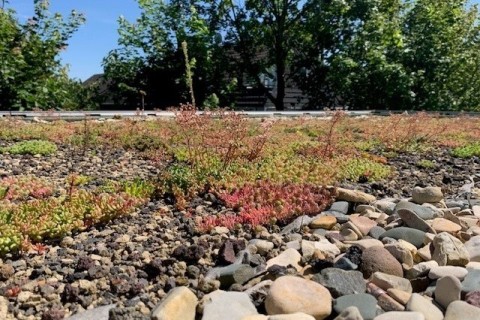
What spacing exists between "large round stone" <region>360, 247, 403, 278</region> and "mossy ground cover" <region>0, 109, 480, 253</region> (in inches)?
45.0

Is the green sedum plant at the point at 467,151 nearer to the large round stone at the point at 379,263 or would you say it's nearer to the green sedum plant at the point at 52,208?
the green sedum plant at the point at 52,208

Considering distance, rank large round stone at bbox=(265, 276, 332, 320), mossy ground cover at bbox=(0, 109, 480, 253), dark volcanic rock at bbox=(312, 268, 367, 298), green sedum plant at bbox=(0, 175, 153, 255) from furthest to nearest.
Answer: mossy ground cover at bbox=(0, 109, 480, 253)
green sedum plant at bbox=(0, 175, 153, 255)
dark volcanic rock at bbox=(312, 268, 367, 298)
large round stone at bbox=(265, 276, 332, 320)

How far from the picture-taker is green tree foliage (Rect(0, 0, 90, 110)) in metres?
13.9

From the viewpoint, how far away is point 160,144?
7953mm

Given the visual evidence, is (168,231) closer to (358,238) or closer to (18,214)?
(18,214)

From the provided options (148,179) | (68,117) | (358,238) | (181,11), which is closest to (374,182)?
(358,238)

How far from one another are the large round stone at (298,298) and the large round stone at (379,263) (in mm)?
496

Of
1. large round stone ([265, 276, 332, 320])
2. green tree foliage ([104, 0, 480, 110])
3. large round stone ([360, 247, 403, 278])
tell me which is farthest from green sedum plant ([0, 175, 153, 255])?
green tree foliage ([104, 0, 480, 110])

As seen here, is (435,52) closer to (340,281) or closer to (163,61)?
(163,61)

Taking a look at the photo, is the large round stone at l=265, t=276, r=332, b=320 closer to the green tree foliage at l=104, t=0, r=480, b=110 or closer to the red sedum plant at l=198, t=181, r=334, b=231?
the red sedum plant at l=198, t=181, r=334, b=231

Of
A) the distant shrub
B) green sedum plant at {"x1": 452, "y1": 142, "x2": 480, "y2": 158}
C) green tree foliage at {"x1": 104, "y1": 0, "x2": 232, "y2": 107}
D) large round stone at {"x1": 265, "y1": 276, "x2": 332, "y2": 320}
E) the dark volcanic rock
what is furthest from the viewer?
green tree foliage at {"x1": 104, "y1": 0, "x2": 232, "y2": 107}

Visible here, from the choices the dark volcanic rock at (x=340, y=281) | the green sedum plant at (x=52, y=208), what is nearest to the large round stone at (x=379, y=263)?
the dark volcanic rock at (x=340, y=281)

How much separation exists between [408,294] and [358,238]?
1108 mm

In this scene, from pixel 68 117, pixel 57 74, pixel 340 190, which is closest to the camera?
pixel 340 190
